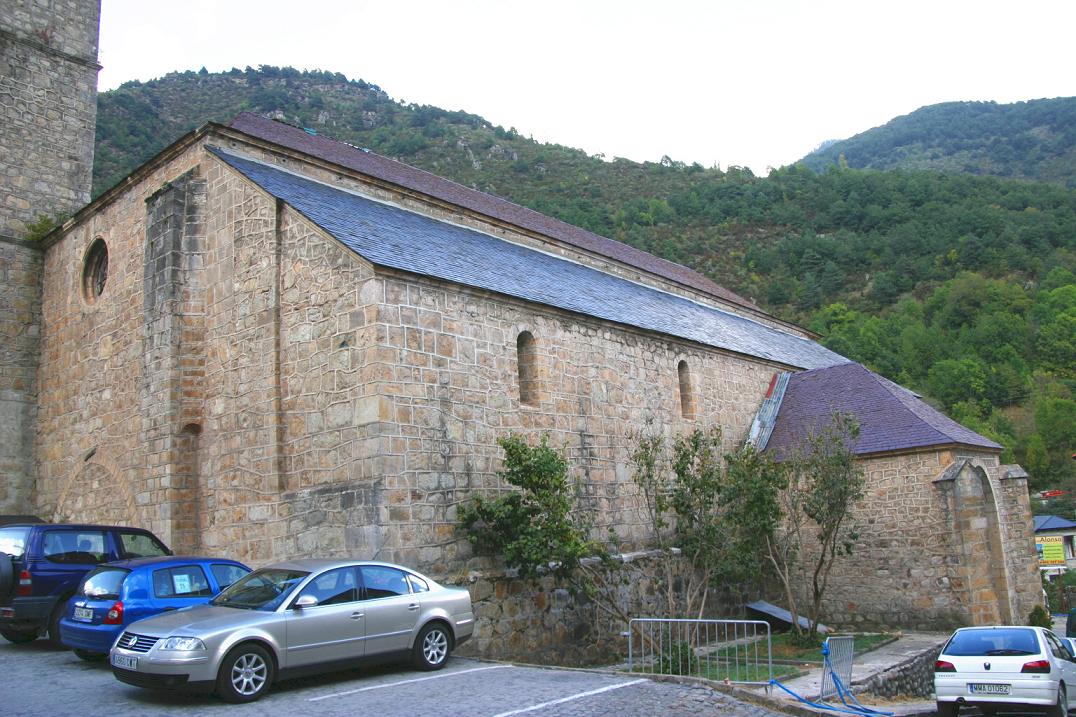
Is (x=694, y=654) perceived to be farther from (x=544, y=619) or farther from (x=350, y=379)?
(x=350, y=379)

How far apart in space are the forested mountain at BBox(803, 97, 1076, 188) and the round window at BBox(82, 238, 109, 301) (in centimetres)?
9827

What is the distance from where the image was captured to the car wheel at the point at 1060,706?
9.95 meters

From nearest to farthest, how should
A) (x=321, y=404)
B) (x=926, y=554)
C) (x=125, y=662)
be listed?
(x=125, y=662), (x=321, y=404), (x=926, y=554)

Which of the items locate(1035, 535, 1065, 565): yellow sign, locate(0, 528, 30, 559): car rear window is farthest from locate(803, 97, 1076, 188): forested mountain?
locate(0, 528, 30, 559): car rear window

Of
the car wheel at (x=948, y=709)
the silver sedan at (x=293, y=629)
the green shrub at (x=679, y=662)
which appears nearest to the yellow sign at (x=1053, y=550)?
the car wheel at (x=948, y=709)

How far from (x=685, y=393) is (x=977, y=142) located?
13440 cm

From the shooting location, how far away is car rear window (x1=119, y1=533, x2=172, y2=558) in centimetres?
1095

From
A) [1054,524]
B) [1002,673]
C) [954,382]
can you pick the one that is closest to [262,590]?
[1002,673]

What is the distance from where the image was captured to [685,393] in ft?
61.2

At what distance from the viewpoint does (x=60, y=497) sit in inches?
659

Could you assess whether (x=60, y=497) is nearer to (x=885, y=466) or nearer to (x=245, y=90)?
(x=885, y=466)

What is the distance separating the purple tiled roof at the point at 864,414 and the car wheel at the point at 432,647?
9766mm

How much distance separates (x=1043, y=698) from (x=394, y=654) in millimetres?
7546

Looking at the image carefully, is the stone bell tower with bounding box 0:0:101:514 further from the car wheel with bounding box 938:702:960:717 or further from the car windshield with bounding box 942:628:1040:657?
the car windshield with bounding box 942:628:1040:657
